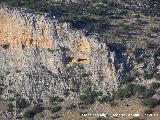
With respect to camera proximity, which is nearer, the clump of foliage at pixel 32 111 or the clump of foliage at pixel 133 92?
the clump of foliage at pixel 133 92

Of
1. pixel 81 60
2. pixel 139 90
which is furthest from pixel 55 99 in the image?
pixel 139 90

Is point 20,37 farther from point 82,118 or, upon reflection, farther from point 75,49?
point 82,118

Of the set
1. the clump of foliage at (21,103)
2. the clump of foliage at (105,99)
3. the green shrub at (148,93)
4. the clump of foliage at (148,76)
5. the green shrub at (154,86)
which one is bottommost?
the clump of foliage at (21,103)

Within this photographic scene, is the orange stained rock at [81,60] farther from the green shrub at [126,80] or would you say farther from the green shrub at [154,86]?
the green shrub at [154,86]

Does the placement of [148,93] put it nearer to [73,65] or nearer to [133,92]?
[133,92]

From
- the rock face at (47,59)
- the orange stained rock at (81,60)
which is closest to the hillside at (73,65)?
the rock face at (47,59)

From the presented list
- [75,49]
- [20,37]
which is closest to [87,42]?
[75,49]

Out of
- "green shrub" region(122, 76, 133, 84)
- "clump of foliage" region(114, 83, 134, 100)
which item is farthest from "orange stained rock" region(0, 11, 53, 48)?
"clump of foliage" region(114, 83, 134, 100)

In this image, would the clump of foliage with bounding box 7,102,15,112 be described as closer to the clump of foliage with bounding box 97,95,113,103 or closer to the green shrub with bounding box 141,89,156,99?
the clump of foliage with bounding box 97,95,113,103
